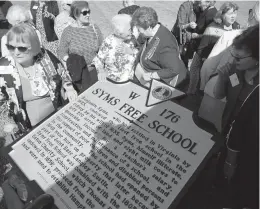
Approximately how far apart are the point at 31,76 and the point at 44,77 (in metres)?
0.13

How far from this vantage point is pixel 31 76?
2.57 m

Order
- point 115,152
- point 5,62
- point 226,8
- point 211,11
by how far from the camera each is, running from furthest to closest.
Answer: point 211,11
point 226,8
point 5,62
point 115,152

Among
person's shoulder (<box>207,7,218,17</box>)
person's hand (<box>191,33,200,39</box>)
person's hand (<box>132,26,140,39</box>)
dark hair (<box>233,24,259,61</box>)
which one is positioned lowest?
person's hand (<box>191,33,200,39</box>)

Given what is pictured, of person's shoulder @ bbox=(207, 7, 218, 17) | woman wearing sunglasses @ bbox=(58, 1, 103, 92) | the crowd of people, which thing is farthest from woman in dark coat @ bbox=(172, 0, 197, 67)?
→ woman wearing sunglasses @ bbox=(58, 1, 103, 92)

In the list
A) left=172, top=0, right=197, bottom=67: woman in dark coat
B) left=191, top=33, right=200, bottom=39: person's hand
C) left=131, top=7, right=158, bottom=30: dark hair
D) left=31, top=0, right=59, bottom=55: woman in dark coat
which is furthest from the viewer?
left=31, top=0, right=59, bottom=55: woman in dark coat

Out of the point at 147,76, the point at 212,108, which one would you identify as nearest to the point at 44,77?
the point at 147,76

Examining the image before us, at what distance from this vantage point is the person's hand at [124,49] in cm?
297

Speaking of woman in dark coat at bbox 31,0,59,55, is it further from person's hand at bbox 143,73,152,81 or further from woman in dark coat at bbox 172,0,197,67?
person's hand at bbox 143,73,152,81

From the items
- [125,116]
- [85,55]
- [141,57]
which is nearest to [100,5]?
[85,55]

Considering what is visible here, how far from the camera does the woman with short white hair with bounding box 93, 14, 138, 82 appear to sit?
2893mm

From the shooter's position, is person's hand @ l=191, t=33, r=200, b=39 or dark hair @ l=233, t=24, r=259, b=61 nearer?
dark hair @ l=233, t=24, r=259, b=61

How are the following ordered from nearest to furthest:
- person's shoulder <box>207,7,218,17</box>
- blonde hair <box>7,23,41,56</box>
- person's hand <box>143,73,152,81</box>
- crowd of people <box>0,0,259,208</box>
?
crowd of people <box>0,0,259,208</box>, blonde hair <box>7,23,41,56</box>, person's hand <box>143,73,152,81</box>, person's shoulder <box>207,7,218,17</box>

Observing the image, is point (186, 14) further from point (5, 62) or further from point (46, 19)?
point (5, 62)

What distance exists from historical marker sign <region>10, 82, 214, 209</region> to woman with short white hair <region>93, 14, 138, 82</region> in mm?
600
